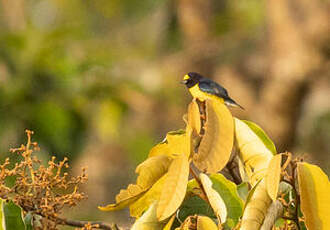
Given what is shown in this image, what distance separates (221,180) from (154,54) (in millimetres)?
7308

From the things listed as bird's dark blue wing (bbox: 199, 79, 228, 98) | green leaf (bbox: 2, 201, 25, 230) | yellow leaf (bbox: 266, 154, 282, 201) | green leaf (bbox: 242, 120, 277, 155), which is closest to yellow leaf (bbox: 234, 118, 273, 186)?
green leaf (bbox: 242, 120, 277, 155)

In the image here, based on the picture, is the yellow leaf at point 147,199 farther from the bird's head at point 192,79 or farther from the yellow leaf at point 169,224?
the bird's head at point 192,79

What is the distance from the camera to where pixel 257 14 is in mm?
10836

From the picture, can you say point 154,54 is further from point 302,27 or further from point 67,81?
point 67,81

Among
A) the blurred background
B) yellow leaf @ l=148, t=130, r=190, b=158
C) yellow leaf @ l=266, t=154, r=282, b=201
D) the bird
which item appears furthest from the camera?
the blurred background

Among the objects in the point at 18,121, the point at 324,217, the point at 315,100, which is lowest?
the point at 324,217

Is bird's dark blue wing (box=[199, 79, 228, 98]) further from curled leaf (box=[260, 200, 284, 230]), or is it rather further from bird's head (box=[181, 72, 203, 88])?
curled leaf (box=[260, 200, 284, 230])

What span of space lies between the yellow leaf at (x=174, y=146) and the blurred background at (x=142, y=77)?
0.31 metres

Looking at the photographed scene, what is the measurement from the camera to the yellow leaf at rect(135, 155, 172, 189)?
42.8 inches

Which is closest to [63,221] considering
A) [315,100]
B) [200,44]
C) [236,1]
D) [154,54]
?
[200,44]

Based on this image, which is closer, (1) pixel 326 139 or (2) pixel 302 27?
(2) pixel 302 27

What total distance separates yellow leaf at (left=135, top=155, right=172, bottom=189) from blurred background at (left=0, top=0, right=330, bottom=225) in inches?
13.5

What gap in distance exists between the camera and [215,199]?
1.09 m

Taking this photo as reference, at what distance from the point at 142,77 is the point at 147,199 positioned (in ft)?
15.5
